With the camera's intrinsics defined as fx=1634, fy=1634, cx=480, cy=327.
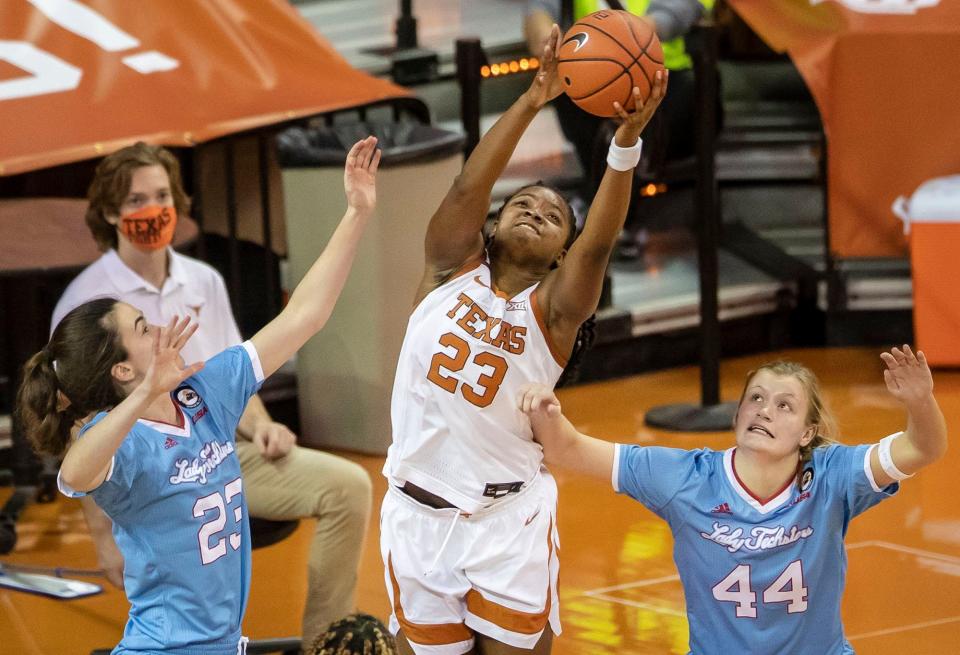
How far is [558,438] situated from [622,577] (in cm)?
227

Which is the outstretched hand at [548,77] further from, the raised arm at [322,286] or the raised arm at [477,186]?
the raised arm at [322,286]

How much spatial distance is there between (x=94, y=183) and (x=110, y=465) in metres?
1.92

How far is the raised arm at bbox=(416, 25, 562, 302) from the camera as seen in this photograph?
382 cm

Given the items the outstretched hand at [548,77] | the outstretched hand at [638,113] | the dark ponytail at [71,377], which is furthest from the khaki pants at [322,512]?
the outstretched hand at [638,113]

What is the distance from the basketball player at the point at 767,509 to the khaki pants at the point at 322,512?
4.16 ft

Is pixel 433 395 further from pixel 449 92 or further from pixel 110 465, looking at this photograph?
pixel 449 92

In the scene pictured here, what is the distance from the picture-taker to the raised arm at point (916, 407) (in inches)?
141

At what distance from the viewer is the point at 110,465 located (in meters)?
3.44

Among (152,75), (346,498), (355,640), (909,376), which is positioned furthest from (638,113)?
(152,75)

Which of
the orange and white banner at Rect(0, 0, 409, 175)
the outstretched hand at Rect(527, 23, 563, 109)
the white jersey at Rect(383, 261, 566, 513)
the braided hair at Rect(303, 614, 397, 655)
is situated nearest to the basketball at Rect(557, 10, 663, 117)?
the outstretched hand at Rect(527, 23, 563, 109)

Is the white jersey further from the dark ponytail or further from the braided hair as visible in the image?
the braided hair

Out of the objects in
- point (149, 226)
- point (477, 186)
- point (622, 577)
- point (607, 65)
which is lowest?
point (622, 577)

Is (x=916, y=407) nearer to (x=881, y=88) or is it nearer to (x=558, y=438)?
(x=558, y=438)

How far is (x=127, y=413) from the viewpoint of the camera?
3.27m
